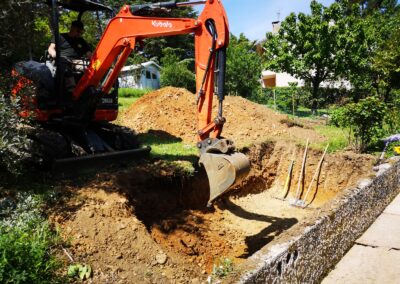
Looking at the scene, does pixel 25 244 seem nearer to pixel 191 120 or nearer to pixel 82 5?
pixel 82 5

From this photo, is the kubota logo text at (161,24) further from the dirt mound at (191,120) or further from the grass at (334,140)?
the grass at (334,140)

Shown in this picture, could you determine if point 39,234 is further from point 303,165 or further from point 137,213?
point 303,165

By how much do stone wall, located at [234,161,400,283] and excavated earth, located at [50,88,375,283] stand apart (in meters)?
0.20

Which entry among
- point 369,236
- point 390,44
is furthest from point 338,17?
point 369,236

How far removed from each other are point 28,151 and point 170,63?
72.4 feet

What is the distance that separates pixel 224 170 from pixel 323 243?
146 cm

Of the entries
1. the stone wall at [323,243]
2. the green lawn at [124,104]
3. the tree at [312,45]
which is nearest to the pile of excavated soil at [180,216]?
the stone wall at [323,243]

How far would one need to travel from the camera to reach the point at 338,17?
1966cm

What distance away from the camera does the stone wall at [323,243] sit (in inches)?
121

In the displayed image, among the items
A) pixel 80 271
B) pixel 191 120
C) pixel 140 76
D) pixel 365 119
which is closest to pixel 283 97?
pixel 191 120

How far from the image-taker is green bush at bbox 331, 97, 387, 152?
9.90 m

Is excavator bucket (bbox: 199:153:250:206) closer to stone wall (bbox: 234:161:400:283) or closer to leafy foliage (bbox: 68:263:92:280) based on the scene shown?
stone wall (bbox: 234:161:400:283)

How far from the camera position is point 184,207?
763 cm

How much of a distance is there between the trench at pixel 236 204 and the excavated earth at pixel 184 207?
0.02 metres
